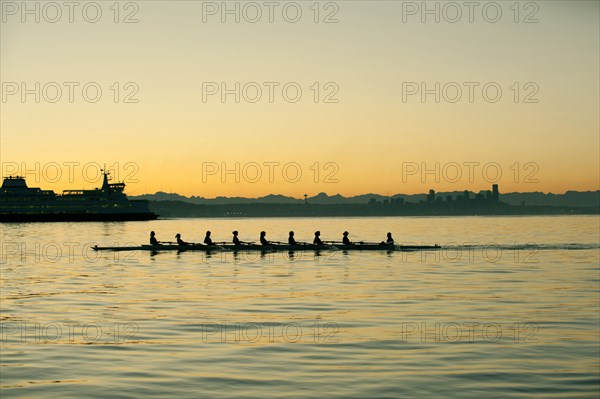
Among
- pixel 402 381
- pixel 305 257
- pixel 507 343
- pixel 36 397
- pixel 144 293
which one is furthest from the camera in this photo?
pixel 305 257

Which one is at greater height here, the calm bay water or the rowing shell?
the rowing shell

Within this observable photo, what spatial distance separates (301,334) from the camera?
22891 mm

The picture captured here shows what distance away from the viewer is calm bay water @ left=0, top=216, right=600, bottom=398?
54.8 feet

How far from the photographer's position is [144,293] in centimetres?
3509

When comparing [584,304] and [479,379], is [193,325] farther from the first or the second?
[584,304]

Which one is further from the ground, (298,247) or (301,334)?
(298,247)

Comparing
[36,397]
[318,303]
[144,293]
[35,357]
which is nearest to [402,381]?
[36,397]

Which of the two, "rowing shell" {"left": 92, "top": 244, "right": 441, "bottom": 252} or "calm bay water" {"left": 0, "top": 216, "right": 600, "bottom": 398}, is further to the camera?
"rowing shell" {"left": 92, "top": 244, "right": 441, "bottom": 252}

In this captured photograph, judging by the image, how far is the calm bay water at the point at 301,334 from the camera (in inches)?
658

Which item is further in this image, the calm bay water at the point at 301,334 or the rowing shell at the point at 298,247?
the rowing shell at the point at 298,247

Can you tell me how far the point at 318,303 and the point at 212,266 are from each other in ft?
70.4

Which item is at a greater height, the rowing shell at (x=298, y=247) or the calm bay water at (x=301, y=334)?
the rowing shell at (x=298, y=247)

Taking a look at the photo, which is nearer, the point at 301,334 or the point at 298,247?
the point at 301,334

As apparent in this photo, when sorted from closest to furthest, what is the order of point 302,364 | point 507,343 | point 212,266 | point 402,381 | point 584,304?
1. point 402,381
2. point 302,364
3. point 507,343
4. point 584,304
5. point 212,266
